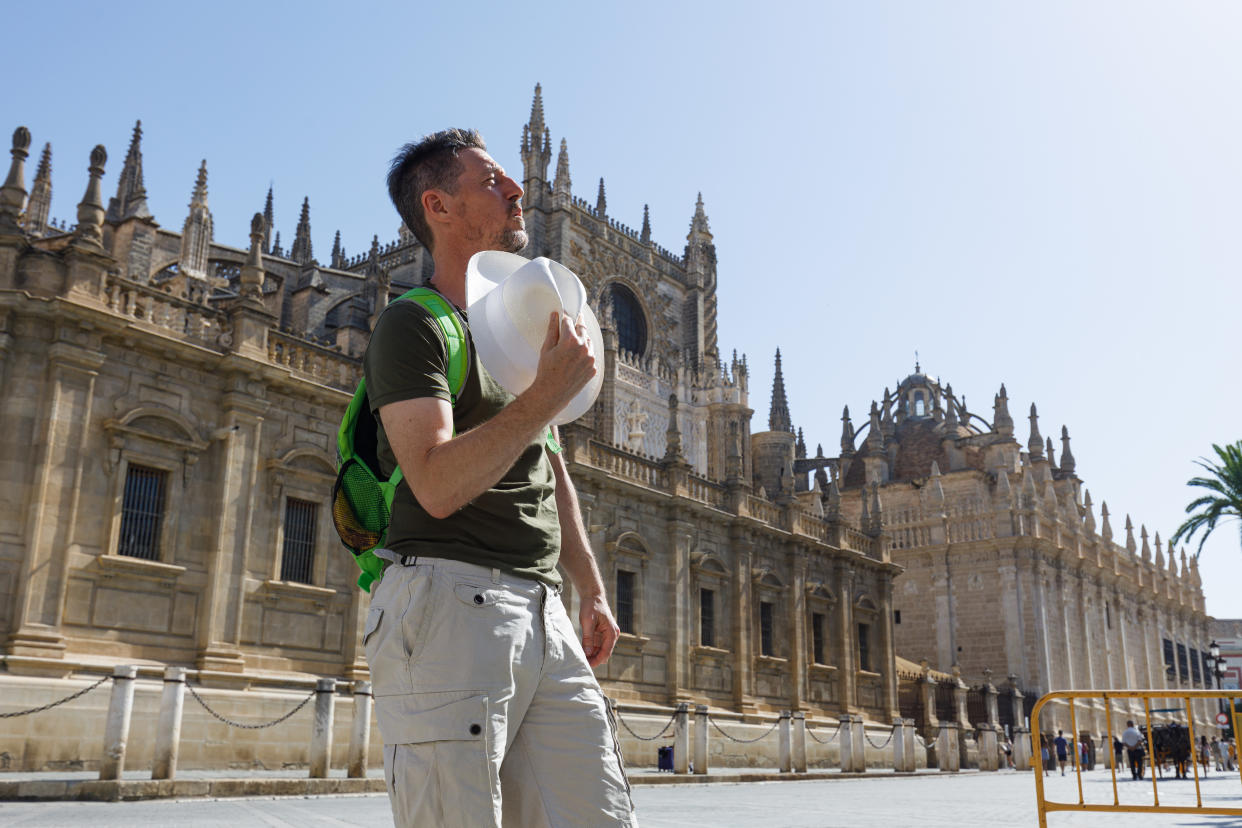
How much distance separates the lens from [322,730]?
506 inches

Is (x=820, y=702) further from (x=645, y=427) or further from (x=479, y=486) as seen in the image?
(x=479, y=486)

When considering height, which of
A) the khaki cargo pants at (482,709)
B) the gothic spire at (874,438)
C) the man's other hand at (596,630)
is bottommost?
the khaki cargo pants at (482,709)

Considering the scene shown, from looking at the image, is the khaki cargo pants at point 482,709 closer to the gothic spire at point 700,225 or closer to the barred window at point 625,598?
the barred window at point 625,598

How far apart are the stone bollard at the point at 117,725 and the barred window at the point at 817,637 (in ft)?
66.8

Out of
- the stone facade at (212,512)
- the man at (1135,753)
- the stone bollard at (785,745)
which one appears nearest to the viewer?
the stone facade at (212,512)

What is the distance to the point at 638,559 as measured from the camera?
23125 millimetres

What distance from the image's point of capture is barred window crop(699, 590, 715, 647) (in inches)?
975

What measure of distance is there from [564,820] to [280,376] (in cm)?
1524

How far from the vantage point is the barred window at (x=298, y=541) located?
54.3 ft

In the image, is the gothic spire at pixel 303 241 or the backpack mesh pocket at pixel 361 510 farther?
the gothic spire at pixel 303 241

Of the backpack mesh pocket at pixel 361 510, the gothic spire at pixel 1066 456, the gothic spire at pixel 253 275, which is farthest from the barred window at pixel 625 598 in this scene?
the gothic spire at pixel 1066 456

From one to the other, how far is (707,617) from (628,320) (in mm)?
29392

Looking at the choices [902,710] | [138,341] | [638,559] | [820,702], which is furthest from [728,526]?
[138,341]

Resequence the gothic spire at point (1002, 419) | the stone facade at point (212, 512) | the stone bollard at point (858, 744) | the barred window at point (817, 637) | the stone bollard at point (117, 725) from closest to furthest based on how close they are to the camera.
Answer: the stone bollard at point (117, 725)
the stone facade at point (212, 512)
the stone bollard at point (858, 744)
the barred window at point (817, 637)
the gothic spire at point (1002, 419)
